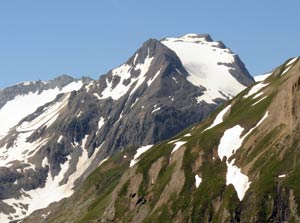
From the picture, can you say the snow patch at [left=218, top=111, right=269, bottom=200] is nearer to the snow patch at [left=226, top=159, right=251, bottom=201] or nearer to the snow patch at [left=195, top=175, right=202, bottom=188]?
the snow patch at [left=226, top=159, right=251, bottom=201]

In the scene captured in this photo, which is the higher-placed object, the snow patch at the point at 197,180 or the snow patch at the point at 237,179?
the snow patch at the point at 197,180

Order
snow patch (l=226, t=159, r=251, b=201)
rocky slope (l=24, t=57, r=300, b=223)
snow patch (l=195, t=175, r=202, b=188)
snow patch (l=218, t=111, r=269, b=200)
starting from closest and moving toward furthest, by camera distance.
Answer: rocky slope (l=24, t=57, r=300, b=223)
snow patch (l=226, t=159, r=251, b=201)
snow patch (l=218, t=111, r=269, b=200)
snow patch (l=195, t=175, r=202, b=188)

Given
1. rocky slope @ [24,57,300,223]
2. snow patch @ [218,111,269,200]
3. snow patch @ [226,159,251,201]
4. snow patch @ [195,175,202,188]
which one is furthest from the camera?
snow patch @ [195,175,202,188]

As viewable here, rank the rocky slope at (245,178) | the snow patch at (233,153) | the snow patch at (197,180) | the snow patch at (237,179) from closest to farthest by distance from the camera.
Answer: the rocky slope at (245,178) < the snow patch at (237,179) < the snow patch at (233,153) < the snow patch at (197,180)

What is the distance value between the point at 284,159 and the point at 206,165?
98.7 ft

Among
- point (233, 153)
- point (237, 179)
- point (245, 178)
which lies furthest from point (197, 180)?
point (245, 178)

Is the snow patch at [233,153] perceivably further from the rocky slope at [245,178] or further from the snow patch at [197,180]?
the snow patch at [197,180]

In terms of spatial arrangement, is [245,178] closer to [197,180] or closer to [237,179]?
[237,179]

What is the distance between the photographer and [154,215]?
189 metres

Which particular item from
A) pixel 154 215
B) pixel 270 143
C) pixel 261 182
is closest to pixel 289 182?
pixel 261 182

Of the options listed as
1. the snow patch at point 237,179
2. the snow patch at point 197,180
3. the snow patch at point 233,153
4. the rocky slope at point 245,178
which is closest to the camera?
the rocky slope at point 245,178

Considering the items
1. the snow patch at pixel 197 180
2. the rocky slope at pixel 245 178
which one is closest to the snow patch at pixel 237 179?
the rocky slope at pixel 245 178

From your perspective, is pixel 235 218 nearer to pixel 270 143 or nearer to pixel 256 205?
pixel 256 205

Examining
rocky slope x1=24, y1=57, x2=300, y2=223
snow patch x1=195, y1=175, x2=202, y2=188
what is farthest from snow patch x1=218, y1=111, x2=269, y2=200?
snow patch x1=195, y1=175, x2=202, y2=188
